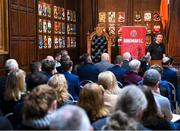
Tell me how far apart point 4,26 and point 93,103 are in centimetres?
516

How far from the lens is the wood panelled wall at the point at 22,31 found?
8.41 meters

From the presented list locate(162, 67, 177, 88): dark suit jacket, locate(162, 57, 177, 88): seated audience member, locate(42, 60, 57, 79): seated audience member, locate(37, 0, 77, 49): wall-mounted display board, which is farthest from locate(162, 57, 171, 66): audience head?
locate(37, 0, 77, 49): wall-mounted display board

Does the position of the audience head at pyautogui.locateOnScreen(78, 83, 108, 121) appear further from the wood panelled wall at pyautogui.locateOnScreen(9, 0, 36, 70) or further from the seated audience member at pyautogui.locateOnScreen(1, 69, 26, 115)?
the wood panelled wall at pyautogui.locateOnScreen(9, 0, 36, 70)

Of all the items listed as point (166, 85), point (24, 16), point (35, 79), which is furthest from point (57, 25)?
point (35, 79)

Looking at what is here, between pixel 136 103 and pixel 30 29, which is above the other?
pixel 30 29

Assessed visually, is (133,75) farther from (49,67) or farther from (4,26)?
(4,26)

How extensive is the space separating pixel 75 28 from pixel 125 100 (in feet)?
32.9

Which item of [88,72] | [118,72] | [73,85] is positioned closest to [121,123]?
[73,85]

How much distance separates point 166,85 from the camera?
18.8 ft

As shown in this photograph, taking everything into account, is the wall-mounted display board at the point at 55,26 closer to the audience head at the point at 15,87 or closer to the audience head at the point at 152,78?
the audience head at the point at 15,87

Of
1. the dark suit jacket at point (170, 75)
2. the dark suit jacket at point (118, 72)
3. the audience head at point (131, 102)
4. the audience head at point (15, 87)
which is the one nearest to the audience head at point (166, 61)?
the dark suit jacket at point (170, 75)

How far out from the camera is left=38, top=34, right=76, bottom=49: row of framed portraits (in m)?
10.2

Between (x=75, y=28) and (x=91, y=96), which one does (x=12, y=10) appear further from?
(x=91, y=96)

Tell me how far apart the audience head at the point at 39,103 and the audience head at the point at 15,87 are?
1.49 metres
